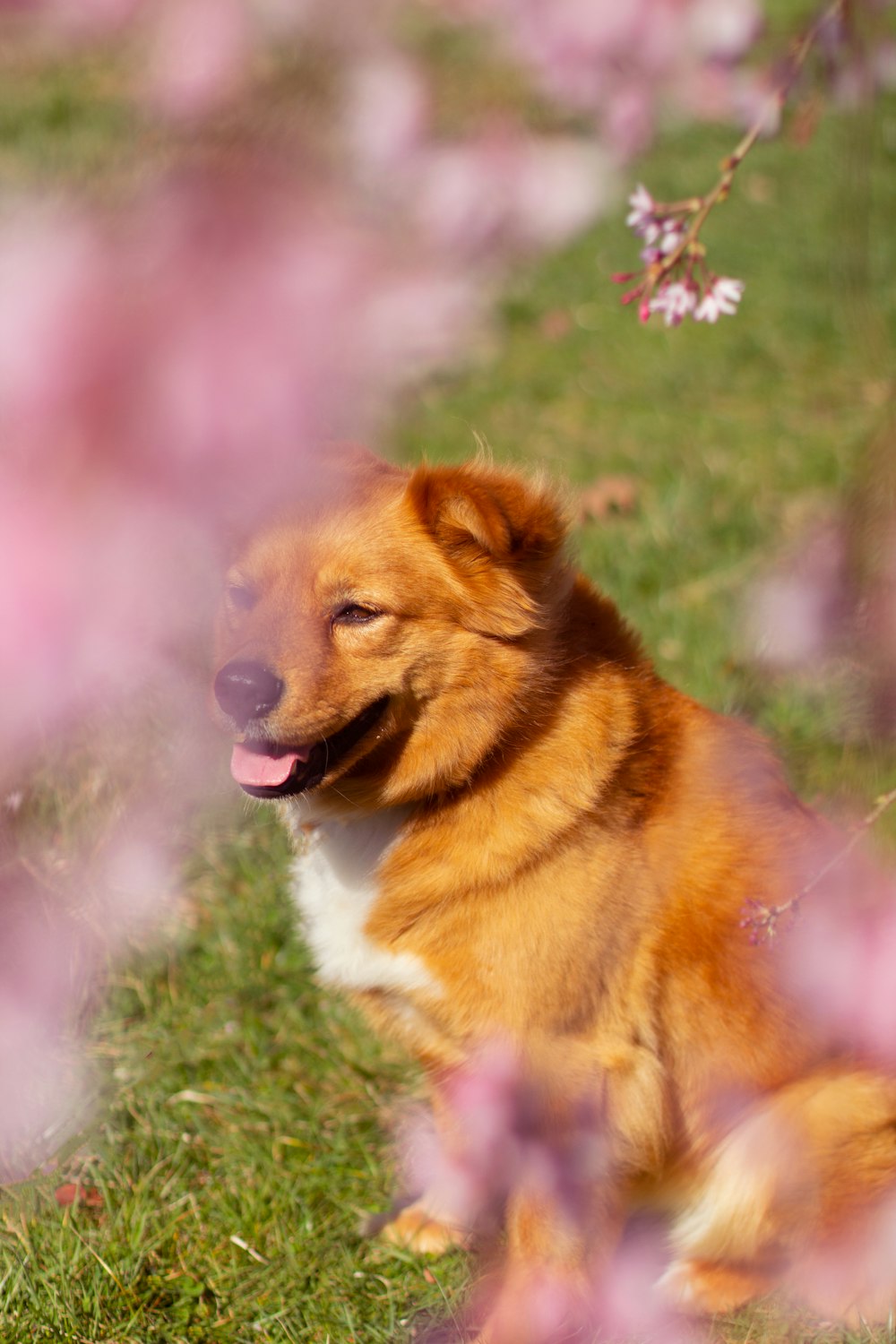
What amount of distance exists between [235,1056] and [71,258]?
210 centimetres

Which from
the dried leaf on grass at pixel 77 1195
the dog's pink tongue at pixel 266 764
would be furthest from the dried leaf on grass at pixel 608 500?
the dried leaf on grass at pixel 77 1195

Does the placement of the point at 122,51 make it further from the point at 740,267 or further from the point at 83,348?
the point at 740,267

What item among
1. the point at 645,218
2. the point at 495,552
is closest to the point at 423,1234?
the point at 495,552

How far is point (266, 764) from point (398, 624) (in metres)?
0.29

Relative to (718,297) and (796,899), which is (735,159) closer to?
(718,297)

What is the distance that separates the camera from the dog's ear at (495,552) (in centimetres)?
196

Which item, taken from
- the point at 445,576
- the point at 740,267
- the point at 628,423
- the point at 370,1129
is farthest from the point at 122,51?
the point at 740,267

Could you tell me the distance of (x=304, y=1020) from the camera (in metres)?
2.80

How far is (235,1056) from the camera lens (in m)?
2.66

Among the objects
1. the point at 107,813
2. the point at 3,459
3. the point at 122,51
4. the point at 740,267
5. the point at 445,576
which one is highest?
the point at 122,51

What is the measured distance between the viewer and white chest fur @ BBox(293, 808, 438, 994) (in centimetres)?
210

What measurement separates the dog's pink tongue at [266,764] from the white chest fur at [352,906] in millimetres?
265

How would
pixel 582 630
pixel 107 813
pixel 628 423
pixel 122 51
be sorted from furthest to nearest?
pixel 628 423, pixel 107 813, pixel 582 630, pixel 122 51

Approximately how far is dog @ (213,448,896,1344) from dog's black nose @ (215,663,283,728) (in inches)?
2.0
